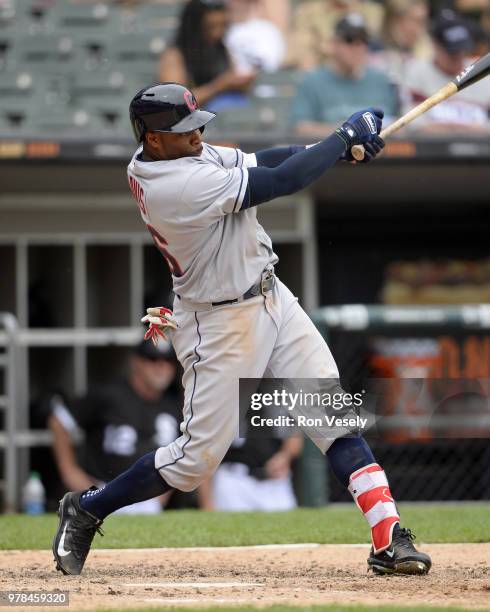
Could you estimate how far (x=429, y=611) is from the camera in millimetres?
3283

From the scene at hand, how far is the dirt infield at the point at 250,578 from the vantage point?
3.68 meters

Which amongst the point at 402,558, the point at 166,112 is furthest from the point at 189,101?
the point at 402,558

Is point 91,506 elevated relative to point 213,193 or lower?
lower

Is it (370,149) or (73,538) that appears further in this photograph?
(73,538)

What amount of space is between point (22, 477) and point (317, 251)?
348 cm

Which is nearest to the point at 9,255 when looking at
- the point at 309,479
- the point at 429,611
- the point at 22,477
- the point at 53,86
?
the point at 53,86

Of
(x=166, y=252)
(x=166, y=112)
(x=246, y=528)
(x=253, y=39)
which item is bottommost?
(x=246, y=528)

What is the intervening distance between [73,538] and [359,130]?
5.55 ft

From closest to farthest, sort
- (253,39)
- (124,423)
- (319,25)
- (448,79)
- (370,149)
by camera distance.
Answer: (370,149), (124,423), (448,79), (253,39), (319,25)

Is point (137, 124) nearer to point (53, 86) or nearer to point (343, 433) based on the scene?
point (343, 433)

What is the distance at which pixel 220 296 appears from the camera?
414cm

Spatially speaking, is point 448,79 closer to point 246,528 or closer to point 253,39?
point 253,39

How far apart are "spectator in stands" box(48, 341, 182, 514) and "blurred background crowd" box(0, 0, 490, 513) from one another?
0.04ft

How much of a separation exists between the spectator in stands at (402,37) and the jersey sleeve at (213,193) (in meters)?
5.90
